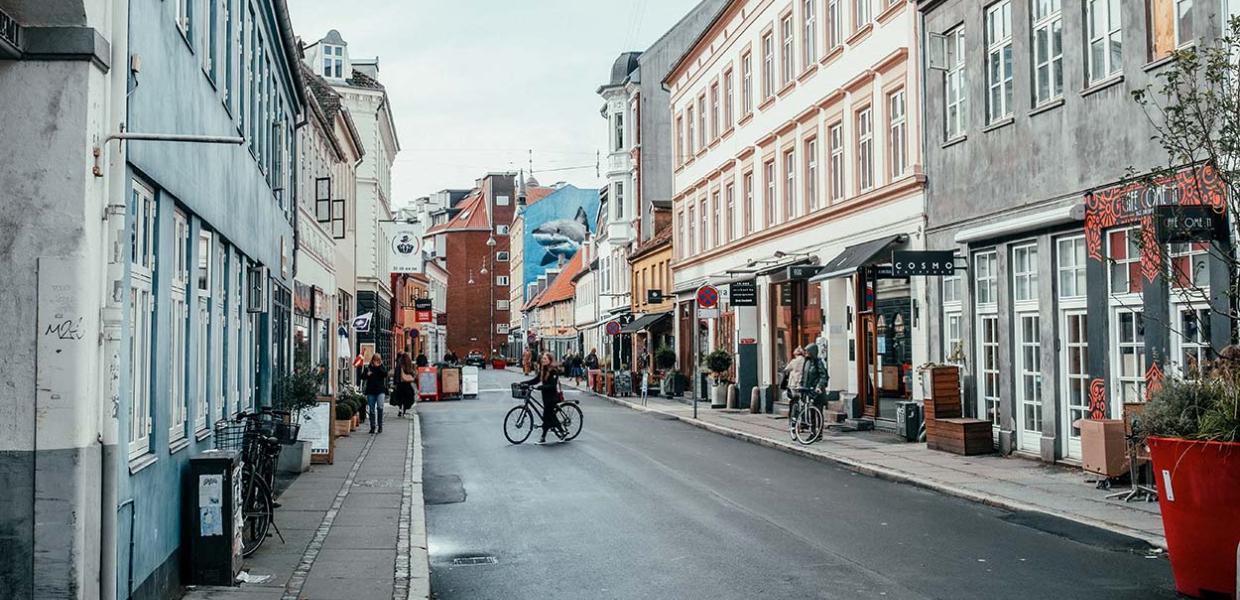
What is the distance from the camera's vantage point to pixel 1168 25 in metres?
14.0

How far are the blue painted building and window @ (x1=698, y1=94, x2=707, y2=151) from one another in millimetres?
26143

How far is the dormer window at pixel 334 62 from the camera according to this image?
4844cm

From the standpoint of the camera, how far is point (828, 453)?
63.8 ft

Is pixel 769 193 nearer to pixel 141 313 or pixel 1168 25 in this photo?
pixel 1168 25

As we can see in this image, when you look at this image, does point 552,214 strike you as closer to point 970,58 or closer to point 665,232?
point 665,232

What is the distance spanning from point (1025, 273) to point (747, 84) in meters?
17.9

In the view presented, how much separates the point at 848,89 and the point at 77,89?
835 inches

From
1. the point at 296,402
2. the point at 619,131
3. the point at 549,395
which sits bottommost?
the point at 549,395

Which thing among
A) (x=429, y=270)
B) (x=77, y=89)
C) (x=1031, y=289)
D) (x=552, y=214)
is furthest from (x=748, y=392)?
(x=552, y=214)

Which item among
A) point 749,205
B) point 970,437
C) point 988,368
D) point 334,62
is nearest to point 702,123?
point 749,205

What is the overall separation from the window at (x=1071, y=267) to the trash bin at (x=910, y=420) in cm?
475

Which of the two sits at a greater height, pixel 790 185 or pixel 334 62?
pixel 334 62

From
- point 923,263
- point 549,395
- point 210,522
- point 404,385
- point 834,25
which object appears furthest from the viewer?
point 404,385

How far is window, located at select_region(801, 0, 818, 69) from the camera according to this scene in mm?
28406
